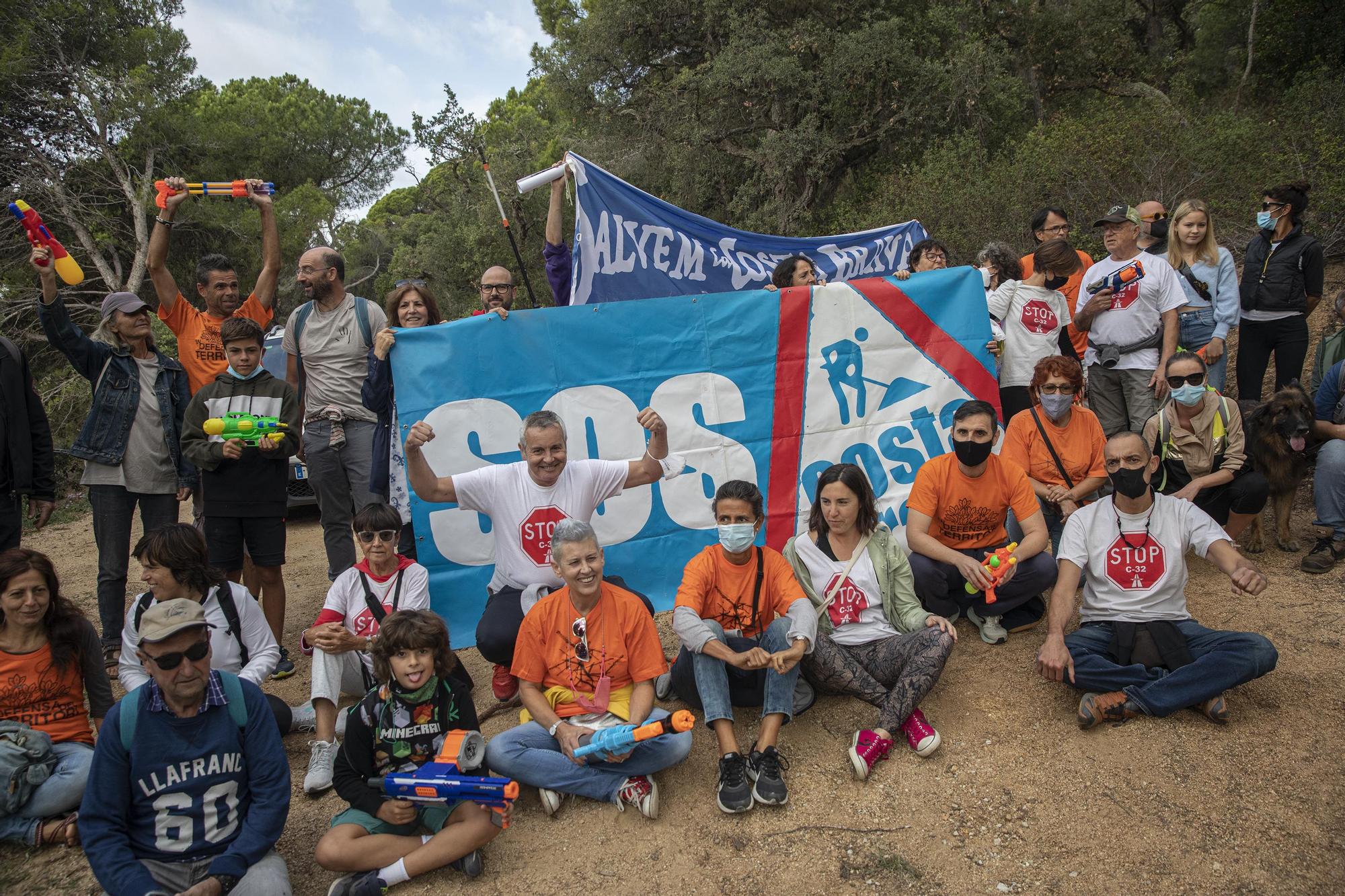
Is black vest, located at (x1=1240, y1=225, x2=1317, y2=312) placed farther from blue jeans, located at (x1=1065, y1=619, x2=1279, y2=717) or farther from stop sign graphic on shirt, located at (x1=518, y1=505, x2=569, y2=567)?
stop sign graphic on shirt, located at (x1=518, y1=505, x2=569, y2=567)

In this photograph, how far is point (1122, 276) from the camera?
5.41 m

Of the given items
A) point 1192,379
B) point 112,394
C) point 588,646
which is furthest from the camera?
point 1192,379

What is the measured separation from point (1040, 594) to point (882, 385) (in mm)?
1575

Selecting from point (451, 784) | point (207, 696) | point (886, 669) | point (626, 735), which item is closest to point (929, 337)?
point (886, 669)

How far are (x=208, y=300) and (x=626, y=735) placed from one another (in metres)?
3.56

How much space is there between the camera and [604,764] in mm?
3477

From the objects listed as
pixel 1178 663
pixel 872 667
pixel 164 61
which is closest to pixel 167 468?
pixel 872 667

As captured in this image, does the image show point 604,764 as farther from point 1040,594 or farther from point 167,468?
point 167,468

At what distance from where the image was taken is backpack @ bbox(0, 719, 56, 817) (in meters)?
3.31

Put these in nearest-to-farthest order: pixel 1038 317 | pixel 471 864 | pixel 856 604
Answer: pixel 471 864
pixel 856 604
pixel 1038 317

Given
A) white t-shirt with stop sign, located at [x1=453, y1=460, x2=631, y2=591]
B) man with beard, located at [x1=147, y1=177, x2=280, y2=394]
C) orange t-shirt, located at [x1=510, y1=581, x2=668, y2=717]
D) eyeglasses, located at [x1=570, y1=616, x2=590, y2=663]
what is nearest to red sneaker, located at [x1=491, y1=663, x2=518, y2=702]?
white t-shirt with stop sign, located at [x1=453, y1=460, x2=631, y2=591]

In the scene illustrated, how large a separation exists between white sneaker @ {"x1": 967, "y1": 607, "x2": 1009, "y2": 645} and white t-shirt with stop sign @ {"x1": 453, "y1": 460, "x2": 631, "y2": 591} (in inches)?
84.7

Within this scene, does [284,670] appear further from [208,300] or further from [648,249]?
[648,249]

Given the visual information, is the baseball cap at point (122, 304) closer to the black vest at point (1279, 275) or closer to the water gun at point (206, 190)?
the water gun at point (206, 190)
